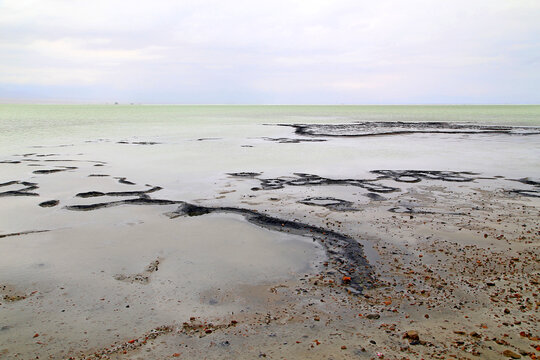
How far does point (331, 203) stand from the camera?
835cm

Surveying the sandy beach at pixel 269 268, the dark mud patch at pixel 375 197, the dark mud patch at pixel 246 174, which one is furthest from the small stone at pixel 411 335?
the dark mud patch at pixel 246 174

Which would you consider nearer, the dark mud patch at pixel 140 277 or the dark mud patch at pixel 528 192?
the dark mud patch at pixel 140 277

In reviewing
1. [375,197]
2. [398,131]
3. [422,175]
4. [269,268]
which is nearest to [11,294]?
[269,268]

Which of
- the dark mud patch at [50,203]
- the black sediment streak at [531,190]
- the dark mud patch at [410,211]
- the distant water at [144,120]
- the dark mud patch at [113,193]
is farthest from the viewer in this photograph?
the distant water at [144,120]

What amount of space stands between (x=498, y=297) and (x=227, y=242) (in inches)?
146

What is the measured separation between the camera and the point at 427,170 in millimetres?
12609

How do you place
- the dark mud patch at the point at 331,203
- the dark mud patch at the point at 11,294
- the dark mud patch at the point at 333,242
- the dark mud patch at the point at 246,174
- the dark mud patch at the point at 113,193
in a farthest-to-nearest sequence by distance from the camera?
1. the dark mud patch at the point at 246,174
2. the dark mud patch at the point at 113,193
3. the dark mud patch at the point at 331,203
4. the dark mud patch at the point at 333,242
5. the dark mud patch at the point at 11,294

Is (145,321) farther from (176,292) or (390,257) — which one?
(390,257)

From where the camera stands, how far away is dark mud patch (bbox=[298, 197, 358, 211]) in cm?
796

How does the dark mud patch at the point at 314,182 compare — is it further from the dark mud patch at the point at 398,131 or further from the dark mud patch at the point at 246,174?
the dark mud patch at the point at 398,131

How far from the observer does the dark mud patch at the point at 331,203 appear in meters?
7.96

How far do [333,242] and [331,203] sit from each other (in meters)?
2.34

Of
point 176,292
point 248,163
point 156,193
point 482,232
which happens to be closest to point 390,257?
point 482,232

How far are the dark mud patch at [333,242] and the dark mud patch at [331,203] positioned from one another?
1.27 m
